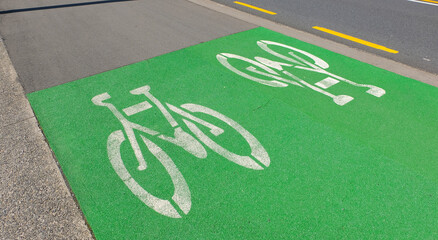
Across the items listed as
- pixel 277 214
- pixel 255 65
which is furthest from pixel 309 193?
pixel 255 65

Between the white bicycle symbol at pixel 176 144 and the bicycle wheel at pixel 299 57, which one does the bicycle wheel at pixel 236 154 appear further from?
the bicycle wheel at pixel 299 57

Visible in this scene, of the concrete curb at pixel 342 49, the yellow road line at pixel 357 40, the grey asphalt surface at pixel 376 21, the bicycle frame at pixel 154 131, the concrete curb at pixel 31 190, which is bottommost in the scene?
the concrete curb at pixel 31 190

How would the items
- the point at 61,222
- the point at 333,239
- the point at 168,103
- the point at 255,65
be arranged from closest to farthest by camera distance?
the point at 333,239
the point at 61,222
the point at 168,103
the point at 255,65

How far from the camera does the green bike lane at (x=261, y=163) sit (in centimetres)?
302

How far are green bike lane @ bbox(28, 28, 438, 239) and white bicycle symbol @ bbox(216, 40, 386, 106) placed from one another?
0.43 ft

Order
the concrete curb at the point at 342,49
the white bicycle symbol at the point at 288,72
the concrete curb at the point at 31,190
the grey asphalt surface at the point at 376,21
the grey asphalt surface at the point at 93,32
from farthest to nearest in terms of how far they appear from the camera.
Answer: the grey asphalt surface at the point at 376,21, the grey asphalt surface at the point at 93,32, the concrete curb at the point at 342,49, the white bicycle symbol at the point at 288,72, the concrete curb at the point at 31,190

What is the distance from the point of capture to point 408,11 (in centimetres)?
921

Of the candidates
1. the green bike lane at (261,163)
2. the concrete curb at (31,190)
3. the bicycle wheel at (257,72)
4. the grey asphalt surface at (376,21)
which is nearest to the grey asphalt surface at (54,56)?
the concrete curb at (31,190)

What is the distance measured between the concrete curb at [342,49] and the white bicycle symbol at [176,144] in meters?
3.67

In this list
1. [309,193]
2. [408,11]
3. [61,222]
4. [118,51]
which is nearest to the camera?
[61,222]

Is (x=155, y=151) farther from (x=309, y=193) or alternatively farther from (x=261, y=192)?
(x=309, y=193)

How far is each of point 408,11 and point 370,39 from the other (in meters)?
3.30

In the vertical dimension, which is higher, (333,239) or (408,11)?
(408,11)

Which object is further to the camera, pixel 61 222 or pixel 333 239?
pixel 61 222
